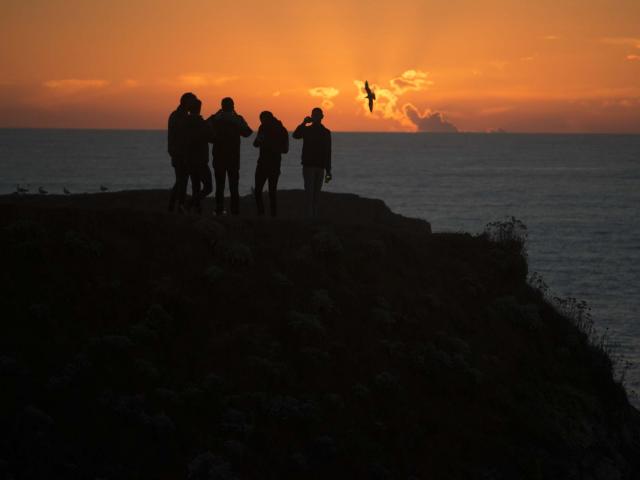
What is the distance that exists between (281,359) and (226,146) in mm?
6303

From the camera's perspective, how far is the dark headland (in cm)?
1447

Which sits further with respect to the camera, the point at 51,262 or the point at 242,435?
the point at 51,262

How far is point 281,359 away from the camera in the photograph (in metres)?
16.9

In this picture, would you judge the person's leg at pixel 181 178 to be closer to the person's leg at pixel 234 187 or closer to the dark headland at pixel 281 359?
the person's leg at pixel 234 187

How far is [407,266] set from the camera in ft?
69.2

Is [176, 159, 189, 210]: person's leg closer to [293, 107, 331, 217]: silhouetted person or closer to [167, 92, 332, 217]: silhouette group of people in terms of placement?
[167, 92, 332, 217]: silhouette group of people

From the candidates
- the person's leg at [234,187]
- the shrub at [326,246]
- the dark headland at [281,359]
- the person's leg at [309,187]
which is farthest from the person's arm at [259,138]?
the shrub at [326,246]

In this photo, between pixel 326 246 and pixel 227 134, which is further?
pixel 227 134

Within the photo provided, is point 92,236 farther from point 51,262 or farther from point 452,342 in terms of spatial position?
point 452,342

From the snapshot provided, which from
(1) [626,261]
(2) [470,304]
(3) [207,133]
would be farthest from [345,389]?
(1) [626,261]

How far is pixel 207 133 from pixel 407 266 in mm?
5295

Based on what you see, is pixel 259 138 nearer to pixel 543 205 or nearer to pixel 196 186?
pixel 196 186

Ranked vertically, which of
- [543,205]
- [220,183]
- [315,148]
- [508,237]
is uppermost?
[315,148]

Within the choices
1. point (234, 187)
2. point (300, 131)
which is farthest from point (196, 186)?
point (300, 131)
